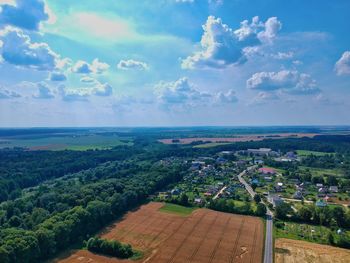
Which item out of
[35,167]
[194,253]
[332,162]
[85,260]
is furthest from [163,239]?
[332,162]

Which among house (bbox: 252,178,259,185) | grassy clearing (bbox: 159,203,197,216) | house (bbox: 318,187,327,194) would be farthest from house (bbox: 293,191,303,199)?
grassy clearing (bbox: 159,203,197,216)

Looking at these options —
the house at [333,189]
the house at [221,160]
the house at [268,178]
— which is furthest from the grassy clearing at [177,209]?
the house at [221,160]

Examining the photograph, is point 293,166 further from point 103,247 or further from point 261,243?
point 103,247

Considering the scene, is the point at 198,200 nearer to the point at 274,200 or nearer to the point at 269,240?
the point at 274,200

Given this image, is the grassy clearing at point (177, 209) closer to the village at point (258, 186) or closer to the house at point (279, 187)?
the village at point (258, 186)

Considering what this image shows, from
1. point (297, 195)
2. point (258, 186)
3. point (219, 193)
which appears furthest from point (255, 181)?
point (297, 195)
